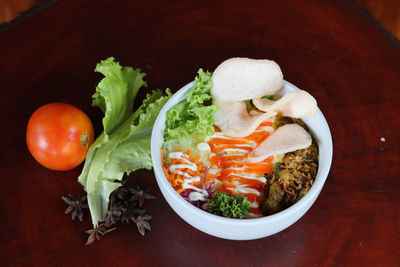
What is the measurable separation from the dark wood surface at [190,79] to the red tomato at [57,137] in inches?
5.2

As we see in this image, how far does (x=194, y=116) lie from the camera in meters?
2.49

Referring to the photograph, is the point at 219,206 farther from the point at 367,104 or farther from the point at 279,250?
the point at 367,104

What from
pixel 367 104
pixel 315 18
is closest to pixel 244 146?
pixel 367 104

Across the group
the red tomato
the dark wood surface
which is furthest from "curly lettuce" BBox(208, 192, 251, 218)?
the red tomato

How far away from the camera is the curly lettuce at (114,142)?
8.34 ft

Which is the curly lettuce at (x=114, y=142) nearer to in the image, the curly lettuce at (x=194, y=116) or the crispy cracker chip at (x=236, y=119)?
the curly lettuce at (x=194, y=116)

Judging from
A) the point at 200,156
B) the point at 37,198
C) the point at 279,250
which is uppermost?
the point at 200,156

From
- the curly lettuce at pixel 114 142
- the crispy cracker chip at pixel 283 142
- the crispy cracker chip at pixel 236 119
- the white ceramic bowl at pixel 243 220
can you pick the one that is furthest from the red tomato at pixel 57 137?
the crispy cracker chip at pixel 283 142

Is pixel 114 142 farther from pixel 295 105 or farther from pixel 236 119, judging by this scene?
pixel 295 105

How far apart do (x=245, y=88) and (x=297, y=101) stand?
0.30 meters

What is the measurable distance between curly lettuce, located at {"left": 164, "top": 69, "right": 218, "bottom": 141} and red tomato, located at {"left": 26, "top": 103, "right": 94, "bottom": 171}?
0.51 meters

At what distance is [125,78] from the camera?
2.83 m

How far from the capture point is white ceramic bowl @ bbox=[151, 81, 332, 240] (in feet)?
6.93

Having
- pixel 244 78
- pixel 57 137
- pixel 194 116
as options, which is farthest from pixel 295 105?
pixel 57 137
